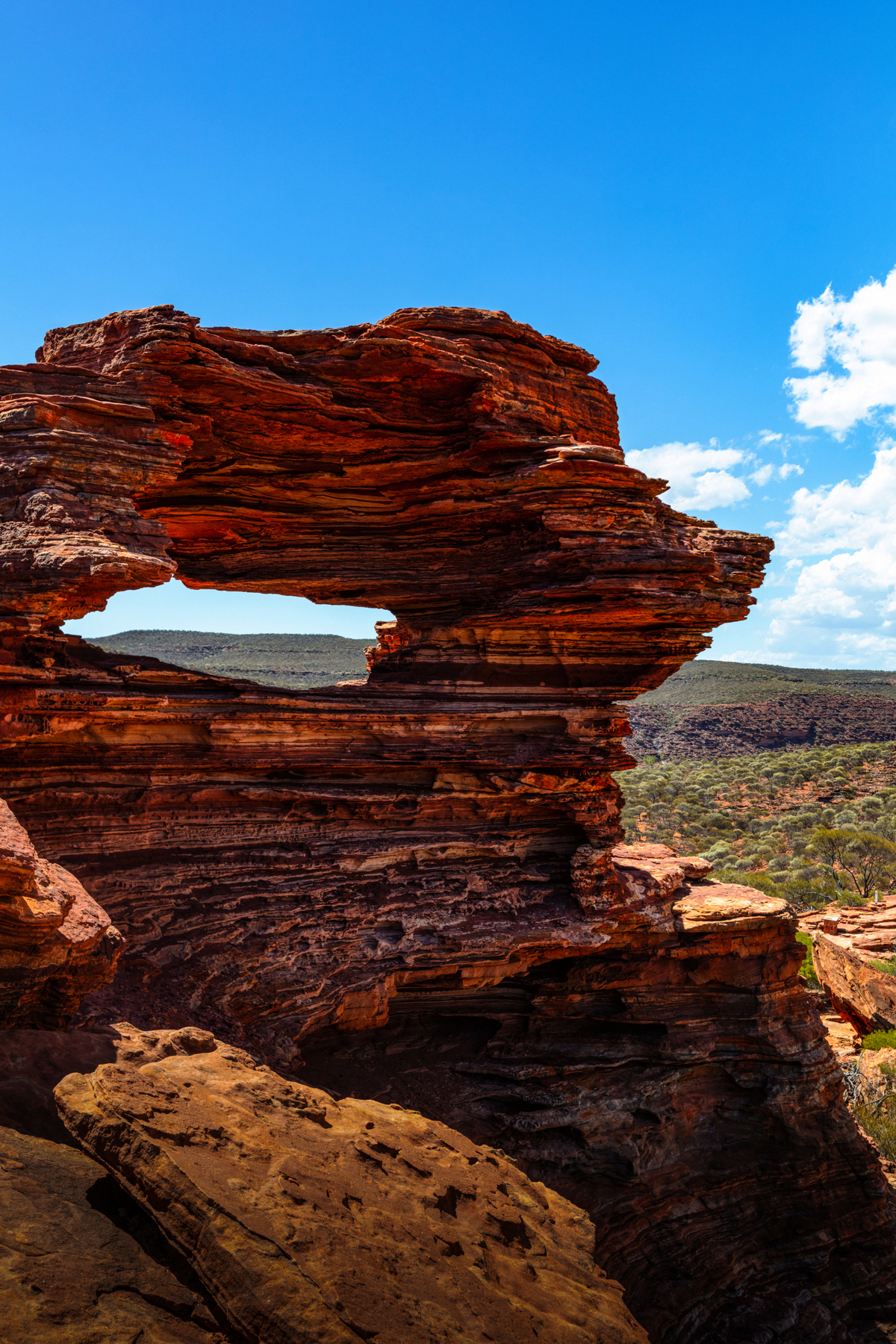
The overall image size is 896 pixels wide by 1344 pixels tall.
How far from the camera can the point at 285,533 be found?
14.9 meters

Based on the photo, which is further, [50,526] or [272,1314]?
[50,526]

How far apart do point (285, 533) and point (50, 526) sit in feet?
16.5

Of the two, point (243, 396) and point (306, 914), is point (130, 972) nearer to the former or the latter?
point (306, 914)

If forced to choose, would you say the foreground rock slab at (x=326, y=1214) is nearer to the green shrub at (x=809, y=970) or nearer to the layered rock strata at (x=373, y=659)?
the layered rock strata at (x=373, y=659)

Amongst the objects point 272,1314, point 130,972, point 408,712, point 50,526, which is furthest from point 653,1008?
point 50,526

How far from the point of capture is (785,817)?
44781 mm

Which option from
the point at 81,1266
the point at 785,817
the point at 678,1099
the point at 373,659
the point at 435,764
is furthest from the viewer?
the point at 785,817

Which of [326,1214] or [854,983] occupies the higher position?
[326,1214]

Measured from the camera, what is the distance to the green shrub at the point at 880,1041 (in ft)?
73.4

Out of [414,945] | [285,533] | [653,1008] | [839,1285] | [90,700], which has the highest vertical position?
[285,533]

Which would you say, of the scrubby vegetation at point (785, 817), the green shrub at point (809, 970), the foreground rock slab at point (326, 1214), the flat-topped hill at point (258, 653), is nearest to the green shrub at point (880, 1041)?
the green shrub at point (809, 970)

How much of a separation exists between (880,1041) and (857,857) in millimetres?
18187

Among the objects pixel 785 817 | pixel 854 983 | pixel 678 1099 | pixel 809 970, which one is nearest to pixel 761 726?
pixel 785 817

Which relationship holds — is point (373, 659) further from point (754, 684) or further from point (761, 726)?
point (754, 684)
